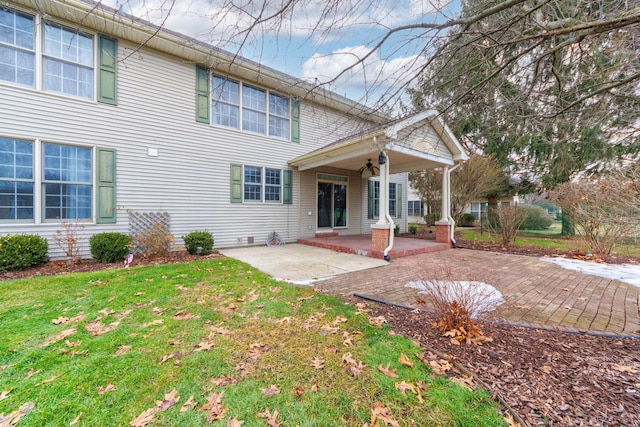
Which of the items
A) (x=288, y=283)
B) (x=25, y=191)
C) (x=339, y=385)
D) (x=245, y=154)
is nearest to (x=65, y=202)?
(x=25, y=191)

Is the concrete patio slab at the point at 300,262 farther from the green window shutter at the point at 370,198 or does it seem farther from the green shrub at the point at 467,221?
the green shrub at the point at 467,221

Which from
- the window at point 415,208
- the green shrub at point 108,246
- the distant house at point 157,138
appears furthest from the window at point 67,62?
the window at point 415,208

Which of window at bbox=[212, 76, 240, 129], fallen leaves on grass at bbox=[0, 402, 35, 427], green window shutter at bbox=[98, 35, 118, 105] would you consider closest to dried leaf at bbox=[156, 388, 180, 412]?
fallen leaves on grass at bbox=[0, 402, 35, 427]

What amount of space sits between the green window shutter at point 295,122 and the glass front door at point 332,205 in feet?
6.71

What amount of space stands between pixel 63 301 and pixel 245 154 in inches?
244

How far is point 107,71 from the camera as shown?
6504 mm

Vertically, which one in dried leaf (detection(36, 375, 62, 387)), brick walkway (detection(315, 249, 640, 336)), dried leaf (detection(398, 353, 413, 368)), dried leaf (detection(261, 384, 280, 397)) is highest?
brick walkway (detection(315, 249, 640, 336))

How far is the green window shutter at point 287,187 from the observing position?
31.8 ft

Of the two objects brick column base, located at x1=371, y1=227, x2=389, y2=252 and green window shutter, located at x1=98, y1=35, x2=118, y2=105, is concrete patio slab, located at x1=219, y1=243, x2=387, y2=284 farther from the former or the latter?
green window shutter, located at x1=98, y1=35, x2=118, y2=105

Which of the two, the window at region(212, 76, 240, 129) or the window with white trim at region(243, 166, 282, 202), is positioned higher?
the window at region(212, 76, 240, 129)

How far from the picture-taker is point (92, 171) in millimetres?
6453

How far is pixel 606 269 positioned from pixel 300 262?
6936 millimetres

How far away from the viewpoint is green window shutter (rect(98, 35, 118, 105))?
6371mm

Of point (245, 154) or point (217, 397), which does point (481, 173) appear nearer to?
point (245, 154)
